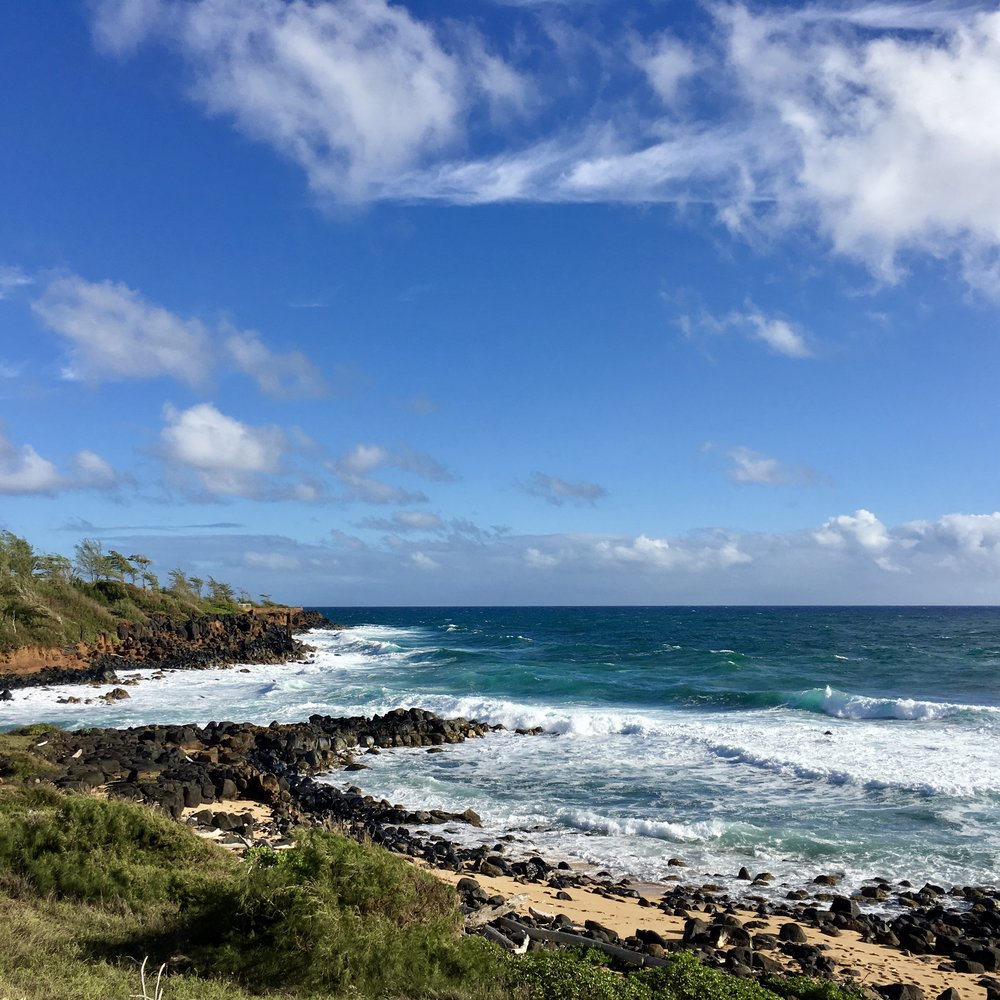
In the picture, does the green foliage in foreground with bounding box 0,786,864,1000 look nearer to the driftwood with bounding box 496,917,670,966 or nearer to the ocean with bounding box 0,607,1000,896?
the driftwood with bounding box 496,917,670,966

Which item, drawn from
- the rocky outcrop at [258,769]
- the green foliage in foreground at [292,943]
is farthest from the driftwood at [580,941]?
the rocky outcrop at [258,769]

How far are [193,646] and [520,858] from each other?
4117cm

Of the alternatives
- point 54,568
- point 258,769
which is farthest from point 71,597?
point 258,769

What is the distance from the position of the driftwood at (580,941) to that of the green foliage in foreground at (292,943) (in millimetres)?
347

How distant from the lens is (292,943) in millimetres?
6867

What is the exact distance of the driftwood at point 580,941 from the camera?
7.95 meters

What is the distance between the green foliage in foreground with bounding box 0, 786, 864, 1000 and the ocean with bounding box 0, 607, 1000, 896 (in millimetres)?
5946

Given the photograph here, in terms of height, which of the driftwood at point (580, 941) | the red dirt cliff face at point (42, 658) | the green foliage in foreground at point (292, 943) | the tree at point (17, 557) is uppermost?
the tree at point (17, 557)

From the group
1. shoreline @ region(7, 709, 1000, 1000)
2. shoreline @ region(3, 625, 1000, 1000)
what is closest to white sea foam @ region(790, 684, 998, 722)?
shoreline @ region(3, 625, 1000, 1000)

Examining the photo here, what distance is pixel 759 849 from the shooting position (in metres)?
13.8

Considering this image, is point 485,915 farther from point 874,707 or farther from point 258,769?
point 874,707

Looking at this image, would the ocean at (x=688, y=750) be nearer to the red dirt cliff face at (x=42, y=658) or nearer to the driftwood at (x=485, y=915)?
the driftwood at (x=485, y=915)

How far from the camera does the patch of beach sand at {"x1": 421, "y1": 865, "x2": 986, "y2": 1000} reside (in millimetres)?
9125

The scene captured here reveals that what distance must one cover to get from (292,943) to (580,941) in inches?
129
